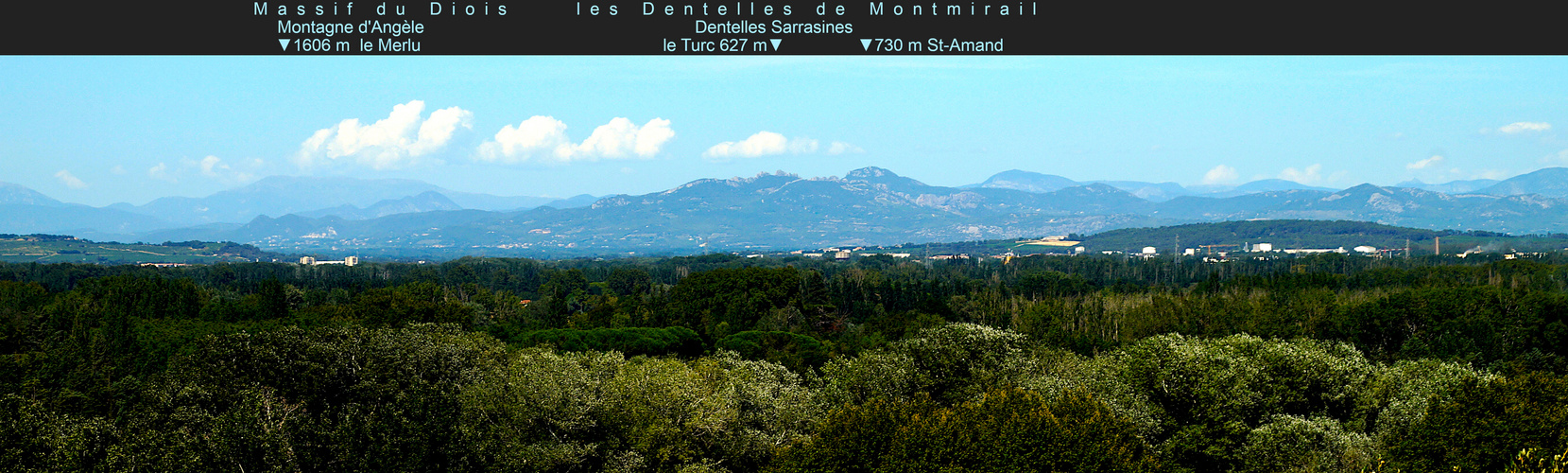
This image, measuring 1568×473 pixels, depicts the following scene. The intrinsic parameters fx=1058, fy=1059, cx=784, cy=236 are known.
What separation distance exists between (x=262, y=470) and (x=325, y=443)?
2179 millimetres

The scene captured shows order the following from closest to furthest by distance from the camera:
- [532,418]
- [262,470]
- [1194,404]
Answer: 1. [262,470]
2. [532,418]
3. [1194,404]

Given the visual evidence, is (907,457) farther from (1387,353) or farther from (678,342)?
(1387,353)

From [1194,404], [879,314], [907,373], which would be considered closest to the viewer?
[1194,404]

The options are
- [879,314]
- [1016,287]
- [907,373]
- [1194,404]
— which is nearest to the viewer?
[1194,404]

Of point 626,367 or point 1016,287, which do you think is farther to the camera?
point 1016,287

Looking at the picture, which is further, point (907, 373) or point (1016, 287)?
point (1016, 287)

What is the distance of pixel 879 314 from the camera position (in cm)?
11875
